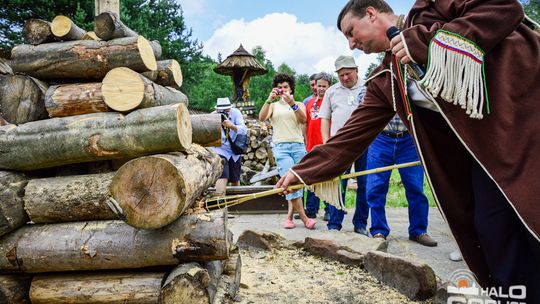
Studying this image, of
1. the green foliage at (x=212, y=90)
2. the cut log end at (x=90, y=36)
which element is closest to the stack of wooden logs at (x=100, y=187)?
the cut log end at (x=90, y=36)

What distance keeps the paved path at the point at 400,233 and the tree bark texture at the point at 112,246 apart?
1.84m

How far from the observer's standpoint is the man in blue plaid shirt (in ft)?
14.5

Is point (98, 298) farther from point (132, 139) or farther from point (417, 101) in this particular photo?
point (417, 101)

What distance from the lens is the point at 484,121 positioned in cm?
192

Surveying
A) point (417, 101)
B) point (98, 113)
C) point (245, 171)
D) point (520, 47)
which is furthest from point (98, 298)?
point (245, 171)

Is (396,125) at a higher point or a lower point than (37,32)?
lower

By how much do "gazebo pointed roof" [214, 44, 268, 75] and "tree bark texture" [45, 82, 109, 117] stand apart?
1135 centimetres

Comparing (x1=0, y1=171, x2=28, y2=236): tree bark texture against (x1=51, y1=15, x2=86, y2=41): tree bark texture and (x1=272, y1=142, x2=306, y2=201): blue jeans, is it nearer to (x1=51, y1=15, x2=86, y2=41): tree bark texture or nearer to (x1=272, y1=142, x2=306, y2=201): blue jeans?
(x1=51, y1=15, x2=86, y2=41): tree bark texture

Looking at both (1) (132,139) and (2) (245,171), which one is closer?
(1) (132,139)

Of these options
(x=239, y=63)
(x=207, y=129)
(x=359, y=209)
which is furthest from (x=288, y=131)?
(x=239, y=63)

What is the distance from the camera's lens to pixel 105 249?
279cm

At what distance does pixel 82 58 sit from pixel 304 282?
2.43 m

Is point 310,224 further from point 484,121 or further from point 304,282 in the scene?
point 484,121

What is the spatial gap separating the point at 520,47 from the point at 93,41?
9.13 feet
